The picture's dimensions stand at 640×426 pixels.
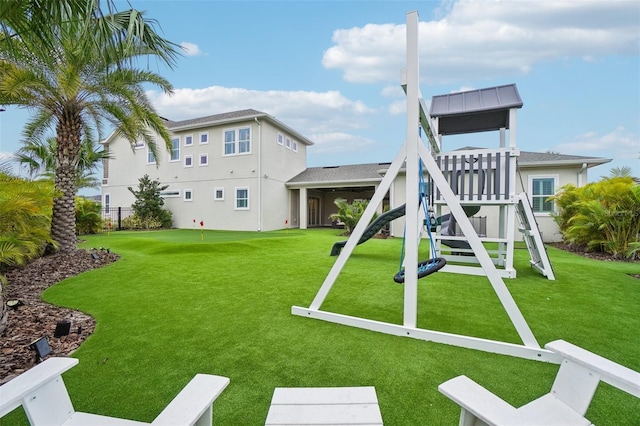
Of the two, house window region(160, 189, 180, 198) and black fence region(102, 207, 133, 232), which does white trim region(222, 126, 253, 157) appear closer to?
→ house window region(160, 189, 180, 198)

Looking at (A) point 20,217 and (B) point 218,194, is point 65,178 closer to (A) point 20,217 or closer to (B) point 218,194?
(A) point 20,217

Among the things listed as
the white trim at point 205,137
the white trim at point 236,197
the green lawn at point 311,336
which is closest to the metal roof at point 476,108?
the green lawn at point 311,336

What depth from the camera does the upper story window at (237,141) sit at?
54.5 ft

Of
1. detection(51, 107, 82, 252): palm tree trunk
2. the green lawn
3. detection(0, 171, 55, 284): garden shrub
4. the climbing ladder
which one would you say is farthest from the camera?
detection(51, 107, 82, 252): palm tree trunk

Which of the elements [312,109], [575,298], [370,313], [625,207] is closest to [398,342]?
[370,313]

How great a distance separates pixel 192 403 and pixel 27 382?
669 mm

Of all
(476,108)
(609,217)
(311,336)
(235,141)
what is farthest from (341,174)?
(311,336)

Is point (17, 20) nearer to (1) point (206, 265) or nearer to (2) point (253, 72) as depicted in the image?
(1) point (206, 265)

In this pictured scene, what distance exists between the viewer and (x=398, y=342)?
9.79 ft

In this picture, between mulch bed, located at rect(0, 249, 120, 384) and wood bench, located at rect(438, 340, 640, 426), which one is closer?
wood bench, located at rect(438, 340, 640, 426)

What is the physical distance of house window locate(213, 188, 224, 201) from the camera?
17.4 metres

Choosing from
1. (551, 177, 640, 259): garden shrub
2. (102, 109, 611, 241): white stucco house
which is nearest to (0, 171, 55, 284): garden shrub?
(102, 109, 611, 241): white stucco house

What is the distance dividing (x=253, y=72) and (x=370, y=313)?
11.1 m

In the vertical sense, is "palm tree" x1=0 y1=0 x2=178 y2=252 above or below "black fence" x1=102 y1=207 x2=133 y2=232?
above
